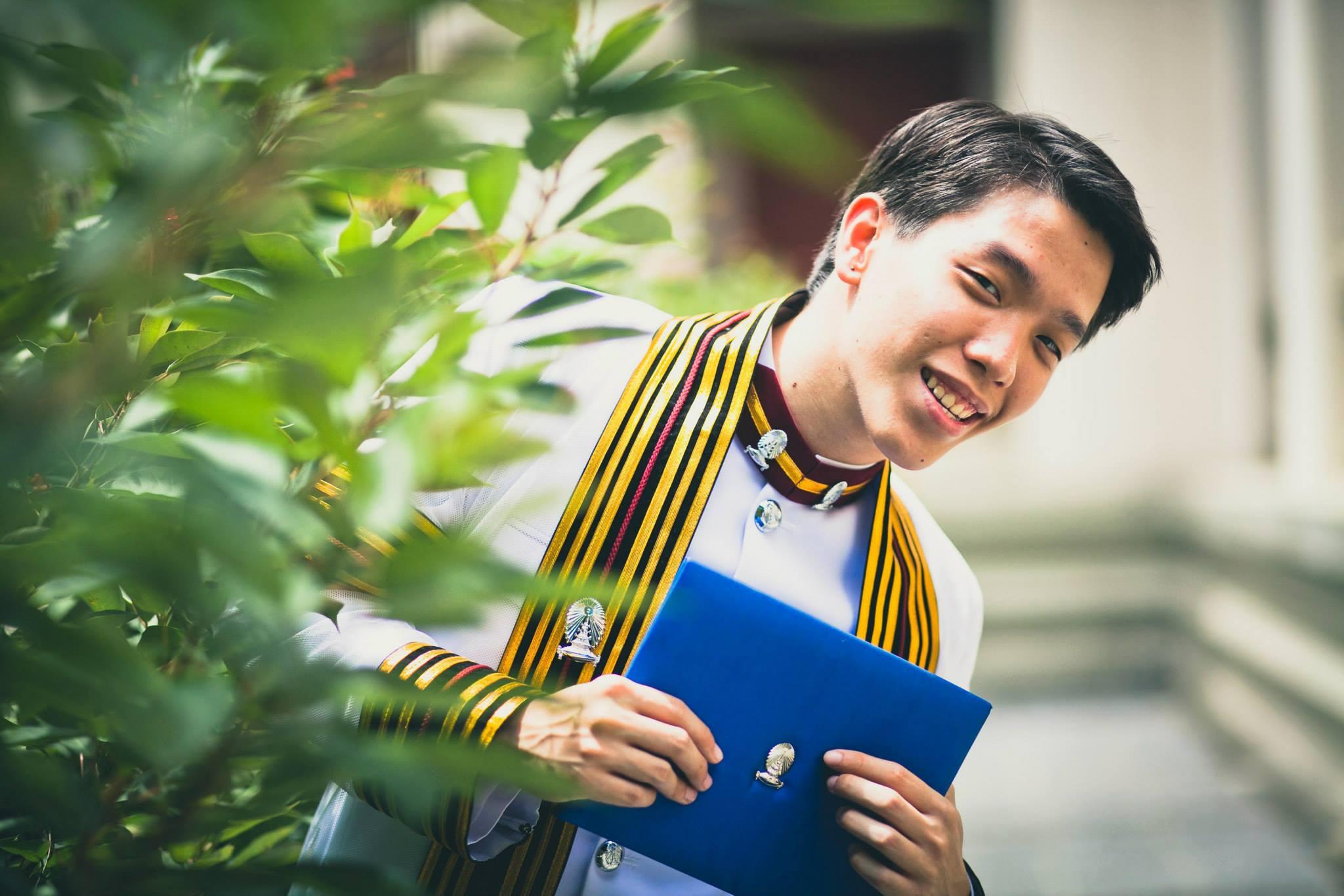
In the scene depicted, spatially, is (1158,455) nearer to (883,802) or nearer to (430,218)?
(883,802)

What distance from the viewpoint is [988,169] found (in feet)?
2.95

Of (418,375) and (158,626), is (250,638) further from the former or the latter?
(158,626)

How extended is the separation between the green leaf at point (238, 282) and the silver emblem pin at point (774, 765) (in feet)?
1.49

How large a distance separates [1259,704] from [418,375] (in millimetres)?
3377

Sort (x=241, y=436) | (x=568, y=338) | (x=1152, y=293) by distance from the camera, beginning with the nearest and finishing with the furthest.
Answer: (x=241, y=436), (x=568, y=338), (x=1152, y=293)


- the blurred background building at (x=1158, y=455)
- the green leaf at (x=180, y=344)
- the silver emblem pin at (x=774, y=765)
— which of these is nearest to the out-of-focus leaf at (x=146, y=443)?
the green leaf at (x=180, y=344)

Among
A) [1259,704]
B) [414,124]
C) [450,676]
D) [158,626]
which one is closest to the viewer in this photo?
[414,124]

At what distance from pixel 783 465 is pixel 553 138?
17.9 inches

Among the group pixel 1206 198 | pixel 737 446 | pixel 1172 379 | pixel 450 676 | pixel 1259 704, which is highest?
pixel 1206 198

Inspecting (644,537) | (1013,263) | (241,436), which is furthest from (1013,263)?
A: (241,436)

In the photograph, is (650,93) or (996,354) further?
(996,354)

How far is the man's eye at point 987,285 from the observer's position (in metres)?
0.86

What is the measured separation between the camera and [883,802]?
0.78m

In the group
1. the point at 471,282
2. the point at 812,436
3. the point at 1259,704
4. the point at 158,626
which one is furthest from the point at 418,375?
the point at 1259,704
